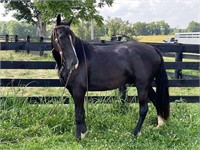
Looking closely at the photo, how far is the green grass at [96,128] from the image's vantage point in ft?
12.3

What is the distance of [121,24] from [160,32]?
11.8m

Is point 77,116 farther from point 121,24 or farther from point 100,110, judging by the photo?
point 121,24

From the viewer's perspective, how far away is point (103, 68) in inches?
159

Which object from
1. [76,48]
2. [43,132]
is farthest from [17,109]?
[76,48]

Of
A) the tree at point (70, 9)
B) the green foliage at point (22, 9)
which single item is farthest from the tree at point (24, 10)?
the tree at point (70, 9)

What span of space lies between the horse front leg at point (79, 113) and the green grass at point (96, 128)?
0.11m

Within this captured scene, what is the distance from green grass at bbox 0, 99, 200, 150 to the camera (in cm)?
375

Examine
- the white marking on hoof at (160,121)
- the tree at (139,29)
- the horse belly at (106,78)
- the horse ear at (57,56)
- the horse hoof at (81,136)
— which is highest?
the tree at (139,29)

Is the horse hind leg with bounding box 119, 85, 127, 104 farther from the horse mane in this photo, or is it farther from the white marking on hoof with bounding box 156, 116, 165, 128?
the horse mane

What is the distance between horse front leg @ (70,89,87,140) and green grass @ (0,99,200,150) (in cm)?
11

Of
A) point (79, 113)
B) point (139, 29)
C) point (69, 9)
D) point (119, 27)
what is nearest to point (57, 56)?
point (79, 113)

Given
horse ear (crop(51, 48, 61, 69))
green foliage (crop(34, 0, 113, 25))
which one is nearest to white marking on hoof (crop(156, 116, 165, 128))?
horse ear (crop(51, 48, 61, 69))

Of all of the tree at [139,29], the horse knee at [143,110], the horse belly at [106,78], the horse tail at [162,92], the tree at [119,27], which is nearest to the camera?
the horse belly at [106,78]

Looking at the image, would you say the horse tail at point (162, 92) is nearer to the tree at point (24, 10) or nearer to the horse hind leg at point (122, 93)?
the horse hind leg at point (122, 93)
